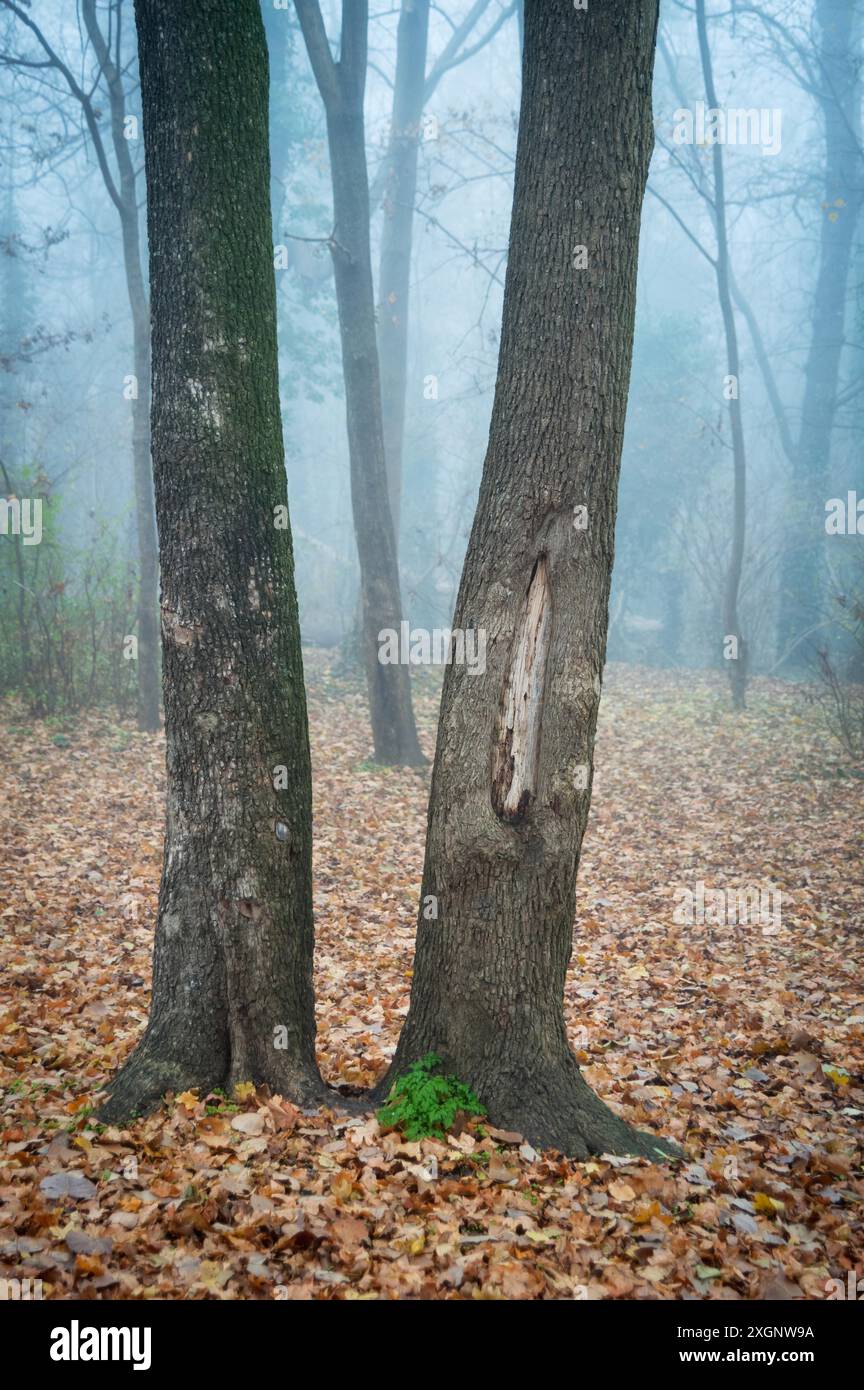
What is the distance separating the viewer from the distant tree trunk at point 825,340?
1862cm

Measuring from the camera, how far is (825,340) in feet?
63.3

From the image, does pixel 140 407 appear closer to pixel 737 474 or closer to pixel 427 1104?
pixel 737 474

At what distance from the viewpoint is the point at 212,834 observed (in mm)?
3834

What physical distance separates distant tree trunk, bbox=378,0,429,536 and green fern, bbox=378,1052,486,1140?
Result: 11.2 metres

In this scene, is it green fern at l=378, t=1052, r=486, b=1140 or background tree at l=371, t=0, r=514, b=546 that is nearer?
green fern at l=378, t=1052, r=486, b=1140

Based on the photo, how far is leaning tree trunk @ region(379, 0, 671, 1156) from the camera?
146 inches

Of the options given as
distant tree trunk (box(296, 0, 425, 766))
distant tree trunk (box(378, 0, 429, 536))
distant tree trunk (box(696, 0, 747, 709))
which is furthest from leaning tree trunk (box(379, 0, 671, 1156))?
distant tree trunk (box(696, 0, 747, 709))

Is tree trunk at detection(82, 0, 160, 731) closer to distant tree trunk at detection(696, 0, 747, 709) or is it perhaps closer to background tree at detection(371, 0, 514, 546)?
background tree at detection(371, 0, 514, 546)

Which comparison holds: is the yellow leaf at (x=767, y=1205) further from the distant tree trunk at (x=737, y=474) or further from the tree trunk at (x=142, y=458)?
the distant tree trunk at (x=737, y=474)

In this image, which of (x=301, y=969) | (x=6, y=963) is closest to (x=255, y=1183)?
(x=301, y=969)

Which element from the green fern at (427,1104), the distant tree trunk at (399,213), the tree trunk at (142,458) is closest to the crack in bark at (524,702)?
the green fern at (427,1104)

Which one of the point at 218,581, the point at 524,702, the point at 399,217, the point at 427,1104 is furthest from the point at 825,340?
the point at 427,1104

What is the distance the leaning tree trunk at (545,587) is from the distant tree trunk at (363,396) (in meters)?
7.24
